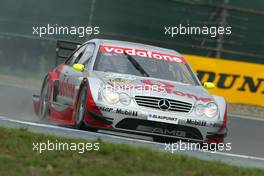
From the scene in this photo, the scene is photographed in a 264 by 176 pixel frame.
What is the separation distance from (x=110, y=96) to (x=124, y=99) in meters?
0.17

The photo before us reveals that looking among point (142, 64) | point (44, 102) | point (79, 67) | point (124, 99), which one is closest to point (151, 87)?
point (124, 99)

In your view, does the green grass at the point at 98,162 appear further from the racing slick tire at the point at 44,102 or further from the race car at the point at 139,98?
the racing slick tire at the point at 44,102

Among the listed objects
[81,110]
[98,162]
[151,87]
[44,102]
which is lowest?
[44,102]

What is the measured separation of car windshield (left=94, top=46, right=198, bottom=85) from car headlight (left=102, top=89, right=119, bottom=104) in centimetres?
100

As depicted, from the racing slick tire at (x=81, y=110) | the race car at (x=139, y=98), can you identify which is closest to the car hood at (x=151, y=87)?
the race car at (x=139, y=98)

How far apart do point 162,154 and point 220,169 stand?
618mm

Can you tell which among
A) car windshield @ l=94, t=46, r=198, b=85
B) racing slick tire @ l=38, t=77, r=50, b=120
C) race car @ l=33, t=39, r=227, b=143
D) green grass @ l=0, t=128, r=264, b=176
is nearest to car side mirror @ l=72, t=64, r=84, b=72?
race car @ l=33, t=39, r=227, b=143

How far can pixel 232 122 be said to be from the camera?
1468 centimetres

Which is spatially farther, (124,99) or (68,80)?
(68,80)

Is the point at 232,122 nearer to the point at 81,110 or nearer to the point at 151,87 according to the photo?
the point at 151,87

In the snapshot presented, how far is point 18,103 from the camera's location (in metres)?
14.4

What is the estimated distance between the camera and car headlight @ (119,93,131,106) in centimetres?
978

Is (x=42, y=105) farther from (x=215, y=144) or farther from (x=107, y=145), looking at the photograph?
(x=107, y=145)

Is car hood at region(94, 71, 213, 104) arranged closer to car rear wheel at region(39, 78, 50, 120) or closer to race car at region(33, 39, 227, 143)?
race car at region(33, 39, 227, 143)
